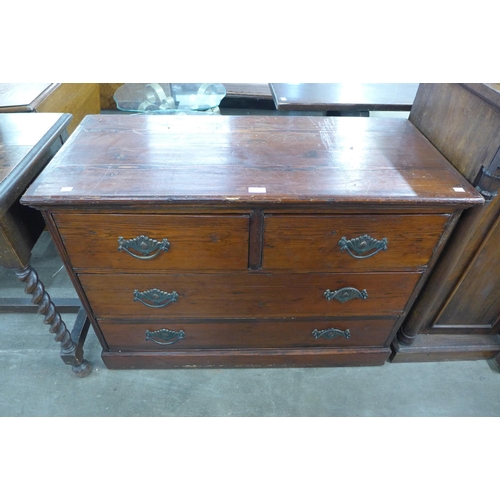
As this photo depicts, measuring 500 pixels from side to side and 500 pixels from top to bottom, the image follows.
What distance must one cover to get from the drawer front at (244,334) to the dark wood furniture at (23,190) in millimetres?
191

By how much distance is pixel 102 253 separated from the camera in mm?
1039

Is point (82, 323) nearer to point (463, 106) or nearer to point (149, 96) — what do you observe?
point (463, 106)

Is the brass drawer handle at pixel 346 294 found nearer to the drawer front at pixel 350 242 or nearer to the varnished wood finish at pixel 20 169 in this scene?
the drawer front at pixel 350 242

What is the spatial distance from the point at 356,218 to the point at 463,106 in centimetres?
50

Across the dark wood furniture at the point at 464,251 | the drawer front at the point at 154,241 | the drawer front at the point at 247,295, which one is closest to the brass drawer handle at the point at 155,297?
the drawer front at the point at 247,295

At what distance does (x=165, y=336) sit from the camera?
1.33 meters

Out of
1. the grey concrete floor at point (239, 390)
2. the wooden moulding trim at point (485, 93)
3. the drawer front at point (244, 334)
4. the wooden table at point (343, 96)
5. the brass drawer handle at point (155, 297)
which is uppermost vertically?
the wooden moulding trim at point (485, 93)

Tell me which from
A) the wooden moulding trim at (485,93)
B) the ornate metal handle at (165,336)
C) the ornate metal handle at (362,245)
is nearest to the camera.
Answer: the wooden moulding trim at (485,93)

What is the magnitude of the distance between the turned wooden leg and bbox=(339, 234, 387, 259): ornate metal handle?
1.01m

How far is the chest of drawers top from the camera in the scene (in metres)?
0.92

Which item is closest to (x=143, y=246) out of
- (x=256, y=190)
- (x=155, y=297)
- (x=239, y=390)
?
(x=155, y=297)

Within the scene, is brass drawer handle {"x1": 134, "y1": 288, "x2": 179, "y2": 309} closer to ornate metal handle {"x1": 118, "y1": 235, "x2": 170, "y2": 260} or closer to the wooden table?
ornate metal handle {"x1": 118, "y1": 235, "x2": 170, "y2": 260}

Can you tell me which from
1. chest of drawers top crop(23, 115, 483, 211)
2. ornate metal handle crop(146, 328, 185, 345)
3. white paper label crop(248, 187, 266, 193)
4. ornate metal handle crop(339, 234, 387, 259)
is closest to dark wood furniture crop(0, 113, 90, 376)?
chest of drawers top crop(23, 115, 483, 211)

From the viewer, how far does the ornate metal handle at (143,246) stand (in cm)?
100
